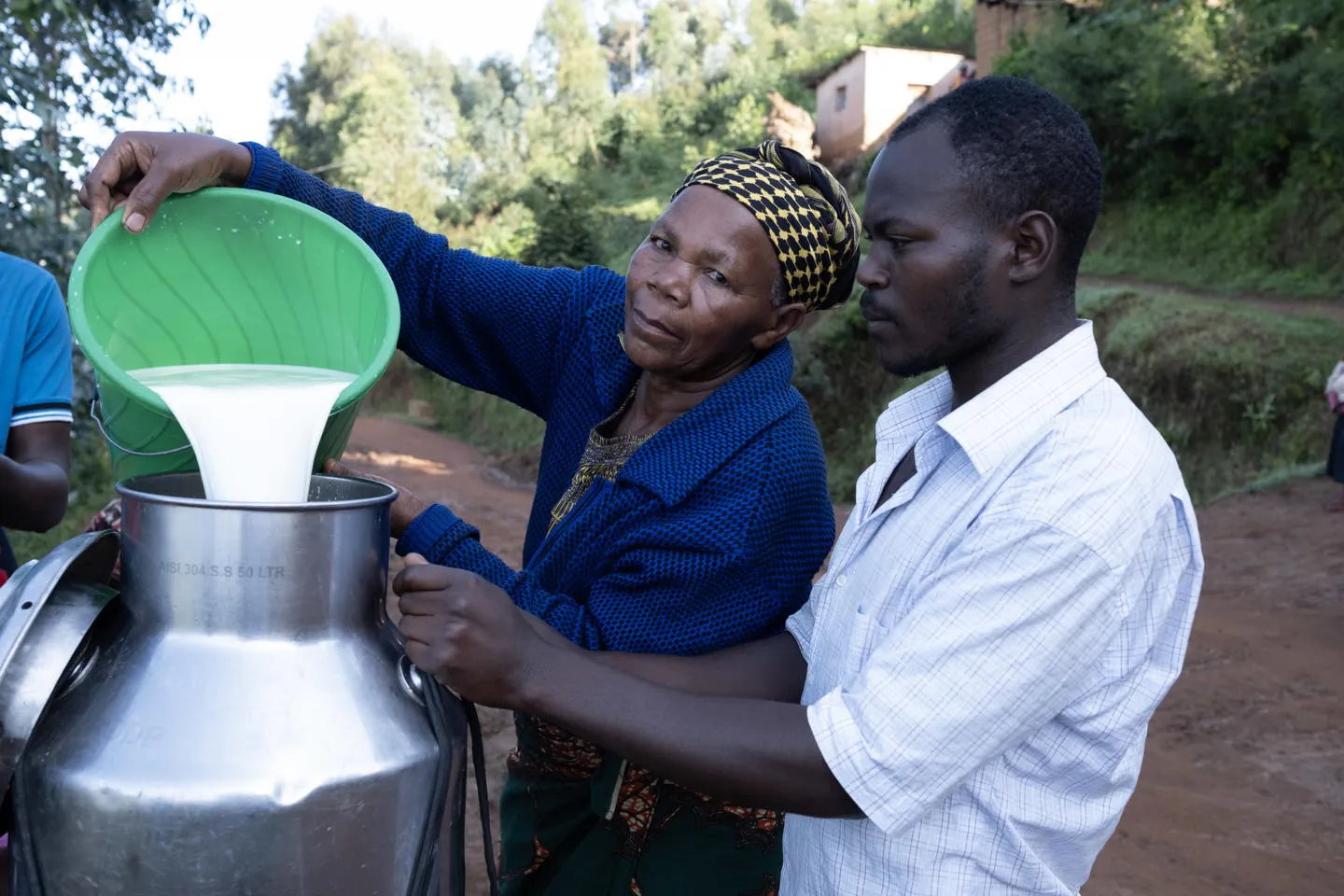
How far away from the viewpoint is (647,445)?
1.67 metres

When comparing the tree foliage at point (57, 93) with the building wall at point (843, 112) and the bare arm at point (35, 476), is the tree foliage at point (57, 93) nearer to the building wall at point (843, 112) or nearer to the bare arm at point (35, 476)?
the bare arm at point (35, 476)

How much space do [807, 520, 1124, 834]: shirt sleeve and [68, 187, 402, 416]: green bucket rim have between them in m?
0.70

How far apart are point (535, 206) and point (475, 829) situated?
53.9 ft

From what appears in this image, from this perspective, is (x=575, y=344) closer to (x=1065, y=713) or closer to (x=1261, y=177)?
(x=1065, y=713)

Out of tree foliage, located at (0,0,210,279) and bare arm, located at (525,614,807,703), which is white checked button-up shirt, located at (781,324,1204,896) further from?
tree foliage, located at (0,0,210,279)

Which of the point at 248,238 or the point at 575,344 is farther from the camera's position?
the point at 575,344

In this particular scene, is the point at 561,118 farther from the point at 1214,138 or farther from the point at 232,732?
the point at 232,732

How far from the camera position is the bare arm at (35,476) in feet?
6.68

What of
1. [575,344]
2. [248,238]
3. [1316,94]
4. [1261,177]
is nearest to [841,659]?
[575,344]

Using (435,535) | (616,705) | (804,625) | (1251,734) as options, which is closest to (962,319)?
(804,625)

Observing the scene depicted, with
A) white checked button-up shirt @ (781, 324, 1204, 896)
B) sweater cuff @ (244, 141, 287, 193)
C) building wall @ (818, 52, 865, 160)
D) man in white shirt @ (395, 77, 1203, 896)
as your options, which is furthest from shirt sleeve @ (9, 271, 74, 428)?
building wall @ (818, 52, 865, 160)

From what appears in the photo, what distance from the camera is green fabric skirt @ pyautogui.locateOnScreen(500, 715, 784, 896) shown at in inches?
67.0

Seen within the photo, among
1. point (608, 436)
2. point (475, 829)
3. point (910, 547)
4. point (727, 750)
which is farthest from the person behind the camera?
point (475, 829)

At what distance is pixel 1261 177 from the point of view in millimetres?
14789
